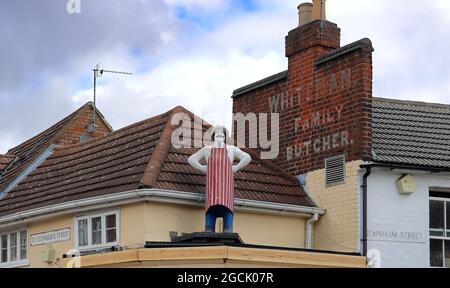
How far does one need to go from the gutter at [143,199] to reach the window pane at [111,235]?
486mm

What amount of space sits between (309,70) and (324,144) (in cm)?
172

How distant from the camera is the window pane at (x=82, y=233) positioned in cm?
2005

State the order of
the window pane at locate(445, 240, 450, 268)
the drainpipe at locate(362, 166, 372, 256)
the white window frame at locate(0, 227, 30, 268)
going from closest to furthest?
the drainpipe at locate(362, 166, 372, 256)
the window pane at locate(445, 240, 450, 268)
the white window frame at locate(0, 227, 30, 268)

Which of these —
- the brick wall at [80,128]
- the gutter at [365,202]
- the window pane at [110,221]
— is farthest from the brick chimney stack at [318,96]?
the brick wall at [80,128]

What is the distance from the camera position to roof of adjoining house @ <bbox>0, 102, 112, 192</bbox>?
24109 millimetres

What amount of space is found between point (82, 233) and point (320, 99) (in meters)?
5.59

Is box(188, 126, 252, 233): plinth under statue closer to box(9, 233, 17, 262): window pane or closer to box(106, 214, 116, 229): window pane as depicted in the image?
box(106, 214, 116, 229): window pane

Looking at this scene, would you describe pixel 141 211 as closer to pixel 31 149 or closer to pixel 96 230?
pixel 96 230

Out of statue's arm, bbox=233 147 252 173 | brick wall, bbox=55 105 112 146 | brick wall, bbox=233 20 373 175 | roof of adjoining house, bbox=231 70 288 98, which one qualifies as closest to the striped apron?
statue's arm, bbox=233 147 252 173

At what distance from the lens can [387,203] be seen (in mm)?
19578

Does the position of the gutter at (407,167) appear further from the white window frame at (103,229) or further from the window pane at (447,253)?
the white window frame at (103,229)

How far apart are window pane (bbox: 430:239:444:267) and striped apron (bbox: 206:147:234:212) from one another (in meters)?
4.41
